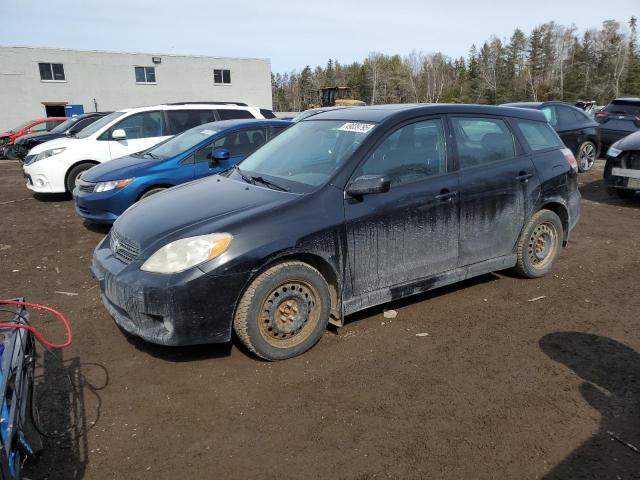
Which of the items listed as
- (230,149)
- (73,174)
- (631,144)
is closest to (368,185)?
(230,149)

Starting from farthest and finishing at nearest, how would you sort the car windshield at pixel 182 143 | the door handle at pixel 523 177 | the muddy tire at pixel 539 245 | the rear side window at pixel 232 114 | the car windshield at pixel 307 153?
the rear side window at pixel 232 114 → the car windshield at pixel 182 143 → the muddy tire at pixel 539 245 → the door handle at pixel 523 177 → the car windshield at pixel 307 153

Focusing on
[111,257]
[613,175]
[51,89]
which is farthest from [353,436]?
[51,89]

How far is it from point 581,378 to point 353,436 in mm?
1712

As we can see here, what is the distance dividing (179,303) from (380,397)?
145cm

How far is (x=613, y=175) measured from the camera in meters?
8.62

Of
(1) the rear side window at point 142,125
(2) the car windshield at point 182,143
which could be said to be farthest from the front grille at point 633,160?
(1) the rear side window at point 142,125

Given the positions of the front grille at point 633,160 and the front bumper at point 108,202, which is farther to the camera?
the front grille at point 633,160

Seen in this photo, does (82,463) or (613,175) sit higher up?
(613,175)

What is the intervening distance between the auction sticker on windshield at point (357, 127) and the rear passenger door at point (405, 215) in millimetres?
185

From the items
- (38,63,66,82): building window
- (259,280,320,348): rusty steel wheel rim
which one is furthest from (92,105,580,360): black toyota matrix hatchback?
(38,63,66,82): building window

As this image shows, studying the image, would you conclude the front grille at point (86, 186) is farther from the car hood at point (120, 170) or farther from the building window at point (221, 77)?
the building window at point (221, 77)

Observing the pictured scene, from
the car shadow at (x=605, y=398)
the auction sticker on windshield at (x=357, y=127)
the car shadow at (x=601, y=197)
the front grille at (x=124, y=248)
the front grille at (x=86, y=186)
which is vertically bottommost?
the car shadow at (x=605, y=398)

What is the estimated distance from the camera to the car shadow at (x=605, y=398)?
8.29 ft

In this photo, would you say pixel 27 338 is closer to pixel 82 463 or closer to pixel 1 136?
pixel 82 463
